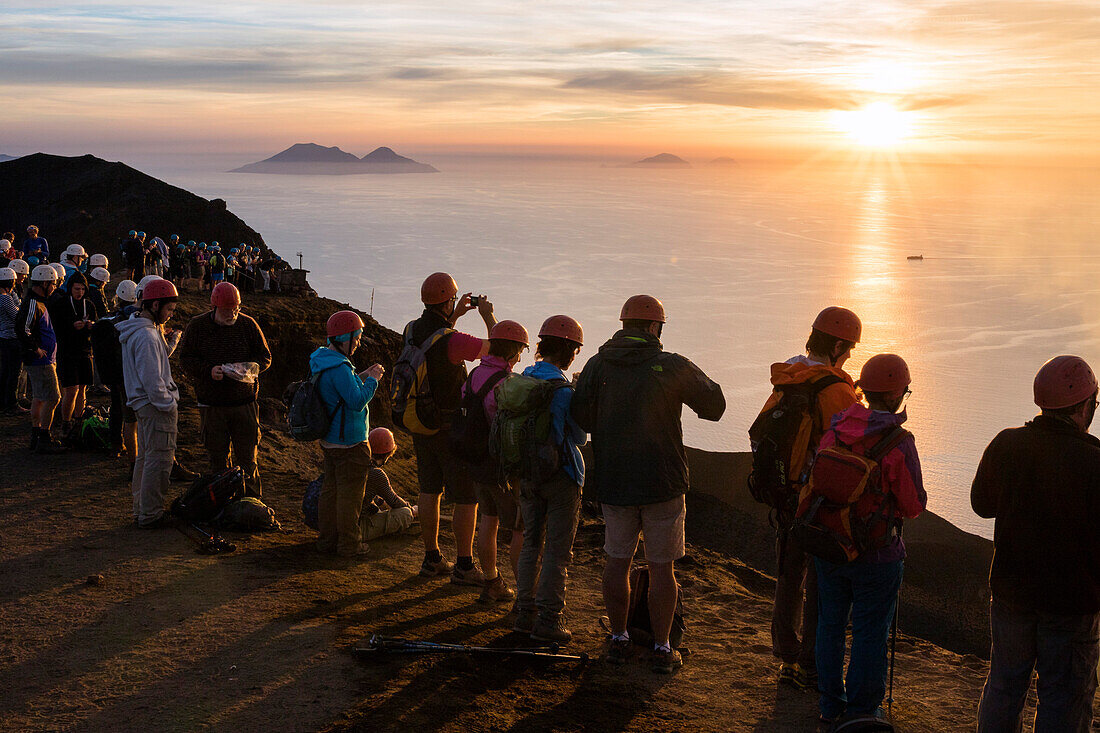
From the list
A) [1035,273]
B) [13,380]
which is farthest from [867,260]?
[13,380]

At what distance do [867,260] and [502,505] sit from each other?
141 metres

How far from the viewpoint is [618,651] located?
4953mm

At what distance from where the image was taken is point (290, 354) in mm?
21156

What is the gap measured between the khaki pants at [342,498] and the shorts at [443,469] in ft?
1.68

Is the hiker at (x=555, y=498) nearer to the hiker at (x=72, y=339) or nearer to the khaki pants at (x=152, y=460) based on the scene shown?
the khaki pants at (x=152, y=460)

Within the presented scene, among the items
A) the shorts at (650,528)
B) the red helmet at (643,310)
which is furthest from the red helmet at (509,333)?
the shorts at (650,528)

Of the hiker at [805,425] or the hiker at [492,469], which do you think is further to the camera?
the hiker at [492,469]

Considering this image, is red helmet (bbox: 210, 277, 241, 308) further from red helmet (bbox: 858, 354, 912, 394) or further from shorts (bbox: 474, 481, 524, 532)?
red helmet (bbox: 858, 354, 912, 394)

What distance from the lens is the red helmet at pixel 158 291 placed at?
6387 mm

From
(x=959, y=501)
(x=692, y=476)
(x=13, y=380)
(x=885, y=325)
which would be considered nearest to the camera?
(x=13, y=380)

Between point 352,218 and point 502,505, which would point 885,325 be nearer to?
point 502,505

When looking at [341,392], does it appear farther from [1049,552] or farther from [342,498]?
[1049,552]

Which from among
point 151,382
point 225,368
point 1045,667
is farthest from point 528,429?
point 151,382

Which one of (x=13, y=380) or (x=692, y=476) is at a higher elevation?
(x=13, y=380)
